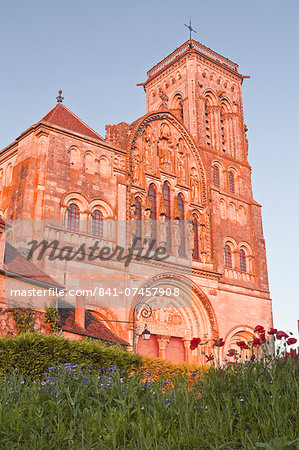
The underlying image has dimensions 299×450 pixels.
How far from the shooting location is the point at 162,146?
2781 cm

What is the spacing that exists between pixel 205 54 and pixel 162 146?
927cm

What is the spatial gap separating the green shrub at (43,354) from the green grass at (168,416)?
13.5 ft

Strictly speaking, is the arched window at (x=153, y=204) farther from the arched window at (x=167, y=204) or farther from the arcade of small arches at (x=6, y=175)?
the arcade of small arches at (x=6, y=175)

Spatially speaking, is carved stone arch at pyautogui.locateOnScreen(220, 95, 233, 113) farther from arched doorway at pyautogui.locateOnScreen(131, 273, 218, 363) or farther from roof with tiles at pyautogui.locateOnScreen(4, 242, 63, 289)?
roof with tiles at pyautogui.locateOnScreen(4, 242, 63, 289)

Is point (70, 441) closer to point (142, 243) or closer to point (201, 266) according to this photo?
point (142, 243)

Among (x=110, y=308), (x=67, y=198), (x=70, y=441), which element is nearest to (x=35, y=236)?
(x=67, y=198)

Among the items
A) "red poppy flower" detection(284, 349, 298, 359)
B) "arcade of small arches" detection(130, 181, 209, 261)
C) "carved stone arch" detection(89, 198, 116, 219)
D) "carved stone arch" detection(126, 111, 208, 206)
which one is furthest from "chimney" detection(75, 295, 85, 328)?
A: "carved stone arch" detection(126, 111, 208, 206)

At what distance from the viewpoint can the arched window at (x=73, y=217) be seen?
71.1 ft

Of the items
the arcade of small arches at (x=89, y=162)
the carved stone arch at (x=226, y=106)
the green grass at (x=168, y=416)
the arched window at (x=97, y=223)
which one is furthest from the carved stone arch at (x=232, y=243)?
the green grass at (x=168, y=416)

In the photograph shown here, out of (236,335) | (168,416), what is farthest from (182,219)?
(168,416)

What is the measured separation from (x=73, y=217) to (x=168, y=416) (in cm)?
1614

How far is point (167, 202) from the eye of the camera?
26.7m

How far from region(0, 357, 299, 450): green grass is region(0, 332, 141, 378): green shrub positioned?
4.10 meters

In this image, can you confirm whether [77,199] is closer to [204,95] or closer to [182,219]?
[182,219]
